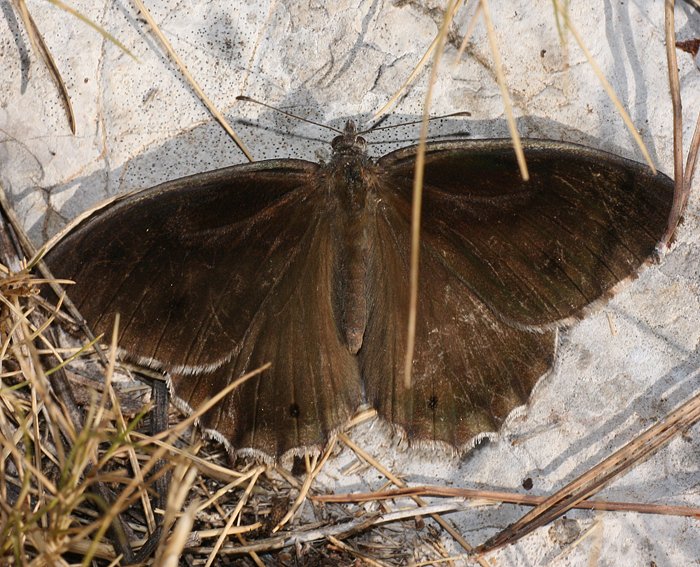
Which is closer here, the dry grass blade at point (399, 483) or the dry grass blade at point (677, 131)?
the dry grass blade at point (677, 131)

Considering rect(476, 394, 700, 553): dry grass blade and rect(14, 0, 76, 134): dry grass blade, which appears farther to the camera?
rect(14, 0, 76, 134): dry grass blade

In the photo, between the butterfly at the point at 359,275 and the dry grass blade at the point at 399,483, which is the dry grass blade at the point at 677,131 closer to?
the butterfly at the point at 359,275

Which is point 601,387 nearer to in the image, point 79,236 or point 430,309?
point 430,309

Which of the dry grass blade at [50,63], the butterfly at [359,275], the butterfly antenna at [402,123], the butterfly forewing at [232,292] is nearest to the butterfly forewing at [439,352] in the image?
the butterfly at [359,275]

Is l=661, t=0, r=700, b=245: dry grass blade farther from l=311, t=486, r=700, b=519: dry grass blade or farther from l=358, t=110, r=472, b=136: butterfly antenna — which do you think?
l=311, t=486, r=700, b=519: dry grass blade

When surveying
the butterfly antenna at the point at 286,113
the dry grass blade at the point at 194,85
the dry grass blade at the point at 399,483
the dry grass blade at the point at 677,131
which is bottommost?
the dry grass blade at the point at 399,483

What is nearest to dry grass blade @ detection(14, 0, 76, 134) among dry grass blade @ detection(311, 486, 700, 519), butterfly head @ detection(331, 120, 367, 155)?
butterfly head @ detection(331, 120, 367, 155)

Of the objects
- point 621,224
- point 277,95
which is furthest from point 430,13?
point 621,224

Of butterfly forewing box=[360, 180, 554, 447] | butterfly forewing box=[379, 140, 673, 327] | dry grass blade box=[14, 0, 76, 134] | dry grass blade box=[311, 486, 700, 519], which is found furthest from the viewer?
dry grass blade box=[14, 0, 76, 134]
